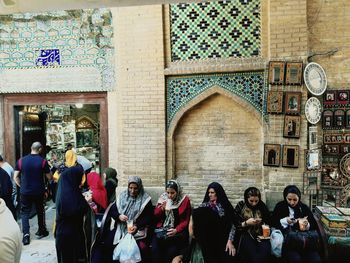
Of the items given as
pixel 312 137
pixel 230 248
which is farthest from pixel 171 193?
pixel 312 137

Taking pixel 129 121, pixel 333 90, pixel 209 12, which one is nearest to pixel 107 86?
pixel 129 121

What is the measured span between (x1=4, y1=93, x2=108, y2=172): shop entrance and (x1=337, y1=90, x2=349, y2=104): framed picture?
3949mm

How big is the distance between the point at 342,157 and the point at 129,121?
3.47 meters

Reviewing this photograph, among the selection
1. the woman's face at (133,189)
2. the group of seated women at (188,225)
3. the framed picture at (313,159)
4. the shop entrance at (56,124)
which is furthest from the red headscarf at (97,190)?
the framed picture at (313,159)

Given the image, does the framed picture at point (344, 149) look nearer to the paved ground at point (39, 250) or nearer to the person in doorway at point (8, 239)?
the paved ground at point (39, 250)

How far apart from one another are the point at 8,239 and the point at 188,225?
2616 mm

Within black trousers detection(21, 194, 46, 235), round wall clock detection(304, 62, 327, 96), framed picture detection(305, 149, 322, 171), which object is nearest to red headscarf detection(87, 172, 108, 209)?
A: black trousers detection(21, 194, 46, 235)

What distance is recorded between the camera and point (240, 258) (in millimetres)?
3959

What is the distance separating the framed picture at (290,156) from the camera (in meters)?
4.96

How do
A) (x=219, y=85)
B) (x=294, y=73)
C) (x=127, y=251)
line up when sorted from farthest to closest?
(x=219, y=85) → (x=294, y=73) → (x=127, y=251)

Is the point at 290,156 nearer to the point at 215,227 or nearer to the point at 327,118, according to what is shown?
the point at 327,118

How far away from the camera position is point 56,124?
8.43 m

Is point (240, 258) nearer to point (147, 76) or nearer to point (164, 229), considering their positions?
point (164, 229)

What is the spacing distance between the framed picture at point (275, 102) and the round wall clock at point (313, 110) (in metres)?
0.40
